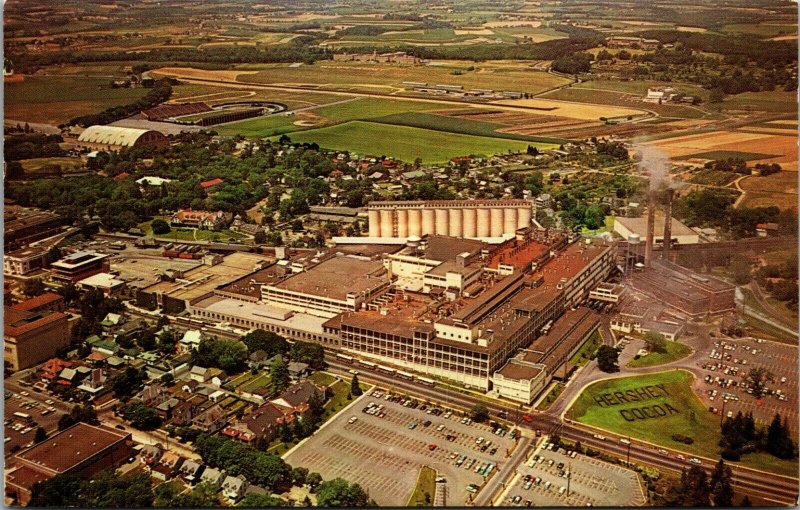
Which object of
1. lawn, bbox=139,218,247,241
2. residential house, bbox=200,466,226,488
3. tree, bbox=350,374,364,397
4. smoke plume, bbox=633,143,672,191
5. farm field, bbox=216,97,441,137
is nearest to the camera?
residential house, bbox=200,466,226,488

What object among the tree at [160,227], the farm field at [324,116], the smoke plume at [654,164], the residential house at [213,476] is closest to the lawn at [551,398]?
the residential house at [213,476]

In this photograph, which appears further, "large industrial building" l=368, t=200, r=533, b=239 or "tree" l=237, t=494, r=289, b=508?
"large industrial building" l=368, t=200, r=533, b=239

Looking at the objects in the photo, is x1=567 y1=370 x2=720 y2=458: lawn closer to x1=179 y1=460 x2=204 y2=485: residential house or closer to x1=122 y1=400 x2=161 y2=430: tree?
x1=179 y1=460 x2=204 y2=485: residential house

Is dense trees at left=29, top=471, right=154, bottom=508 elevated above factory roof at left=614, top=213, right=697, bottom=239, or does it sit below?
below

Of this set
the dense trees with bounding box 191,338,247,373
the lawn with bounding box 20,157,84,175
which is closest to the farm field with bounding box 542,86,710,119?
the lawn with bounding box 20,157,84,175

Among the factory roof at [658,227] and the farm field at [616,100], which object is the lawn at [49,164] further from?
the farm field at [616,100]

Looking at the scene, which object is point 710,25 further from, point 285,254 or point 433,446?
point 433,446

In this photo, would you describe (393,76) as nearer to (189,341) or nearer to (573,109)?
(573,109)
